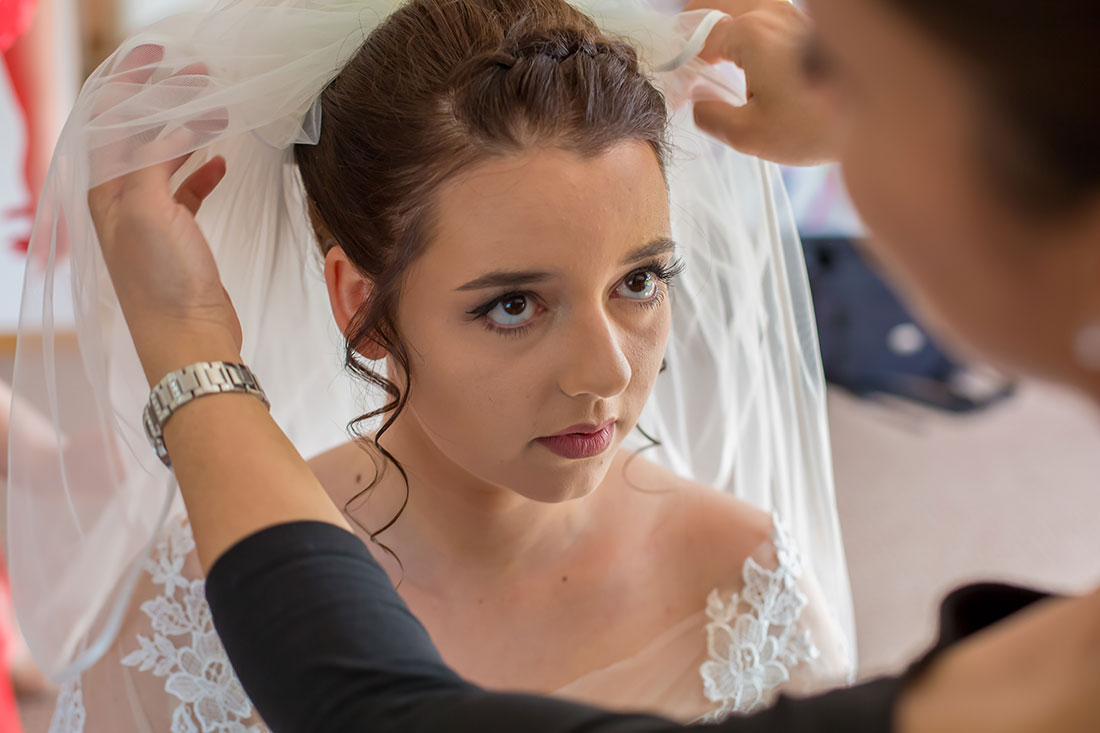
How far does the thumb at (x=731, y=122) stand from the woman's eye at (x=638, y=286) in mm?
190

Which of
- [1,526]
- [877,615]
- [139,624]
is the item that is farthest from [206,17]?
[877,615]

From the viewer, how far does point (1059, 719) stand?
558 millimetres

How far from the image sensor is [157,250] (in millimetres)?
963

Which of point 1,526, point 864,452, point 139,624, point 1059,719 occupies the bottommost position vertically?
point 864,452

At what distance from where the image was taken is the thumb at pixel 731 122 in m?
1.15

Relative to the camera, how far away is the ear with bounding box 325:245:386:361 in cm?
116

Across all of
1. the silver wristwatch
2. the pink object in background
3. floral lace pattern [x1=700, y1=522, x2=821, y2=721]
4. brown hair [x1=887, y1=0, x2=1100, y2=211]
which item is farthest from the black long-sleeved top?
the pink object in background

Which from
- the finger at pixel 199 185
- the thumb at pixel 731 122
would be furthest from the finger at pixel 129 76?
the thumb at pixel 731 122

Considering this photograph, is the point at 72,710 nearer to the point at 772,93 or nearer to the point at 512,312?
the point at 512,312

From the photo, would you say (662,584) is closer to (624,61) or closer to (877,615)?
(624,61)

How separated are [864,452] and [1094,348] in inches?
114

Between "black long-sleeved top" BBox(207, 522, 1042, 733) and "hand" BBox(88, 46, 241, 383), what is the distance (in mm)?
230

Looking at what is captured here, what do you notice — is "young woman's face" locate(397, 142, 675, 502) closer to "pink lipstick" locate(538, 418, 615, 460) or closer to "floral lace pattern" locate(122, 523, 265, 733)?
"pink lipstick" locate(538, 418, 615, 460)

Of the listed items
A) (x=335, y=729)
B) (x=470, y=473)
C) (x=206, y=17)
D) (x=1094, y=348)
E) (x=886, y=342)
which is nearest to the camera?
(x=1094, y=348)
